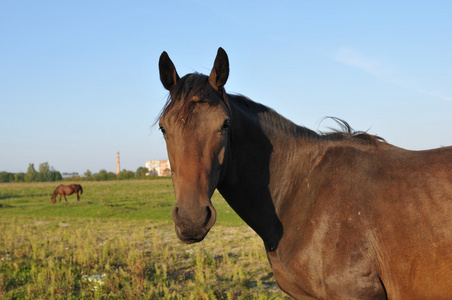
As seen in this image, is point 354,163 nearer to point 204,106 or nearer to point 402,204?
point 402,204

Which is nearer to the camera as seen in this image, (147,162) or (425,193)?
(425,193)

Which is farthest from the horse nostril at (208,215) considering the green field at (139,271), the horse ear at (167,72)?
the green field at (139,271)

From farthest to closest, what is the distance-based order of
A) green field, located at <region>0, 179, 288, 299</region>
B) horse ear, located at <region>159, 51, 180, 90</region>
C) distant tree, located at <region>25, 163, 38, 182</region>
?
distant tree, located at <region>25, 163, 38, 182</region>
green field, located at <region>0, 179, 288, 299</region>
horse ear, located at <region>159, 51, 180, 90</region>

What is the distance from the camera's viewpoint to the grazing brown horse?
271 cm

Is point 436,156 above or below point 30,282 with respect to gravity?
above

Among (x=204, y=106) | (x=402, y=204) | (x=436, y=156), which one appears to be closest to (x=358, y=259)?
(x=402, y=204)

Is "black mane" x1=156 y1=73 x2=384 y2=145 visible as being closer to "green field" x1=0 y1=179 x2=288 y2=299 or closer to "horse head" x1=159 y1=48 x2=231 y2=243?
"horse head" x1=159 y1=48 x2=231 y2=243

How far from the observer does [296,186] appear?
10.9 feet

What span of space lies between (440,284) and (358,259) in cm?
67

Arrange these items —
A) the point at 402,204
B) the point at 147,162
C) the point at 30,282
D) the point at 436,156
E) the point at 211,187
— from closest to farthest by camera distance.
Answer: the point at 211,187 < the point at 402,204 < the point at 436,156 < the point at 30,282 < the point at 147,162

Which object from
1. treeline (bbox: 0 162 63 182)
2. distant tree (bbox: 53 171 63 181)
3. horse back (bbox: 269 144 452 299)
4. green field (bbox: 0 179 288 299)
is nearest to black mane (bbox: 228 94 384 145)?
horse back (bbox: 269 144 452 299)

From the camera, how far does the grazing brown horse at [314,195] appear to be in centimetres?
271

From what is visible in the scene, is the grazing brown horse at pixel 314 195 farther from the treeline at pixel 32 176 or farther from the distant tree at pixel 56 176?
the distant tree at pixel 56 176

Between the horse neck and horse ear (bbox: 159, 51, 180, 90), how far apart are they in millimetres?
607
